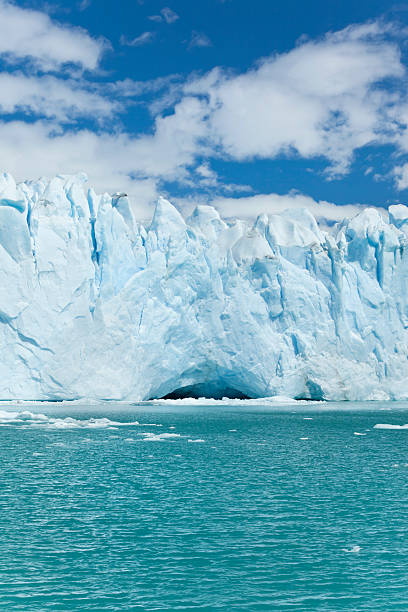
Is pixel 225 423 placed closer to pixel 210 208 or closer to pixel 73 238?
pixel 73 238

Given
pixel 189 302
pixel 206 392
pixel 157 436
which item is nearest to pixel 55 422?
pixel 157 436

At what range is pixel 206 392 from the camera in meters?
49.2

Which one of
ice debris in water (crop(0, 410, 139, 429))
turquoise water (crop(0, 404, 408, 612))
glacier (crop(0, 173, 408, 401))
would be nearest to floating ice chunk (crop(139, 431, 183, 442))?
turquoise water (crop(0, 404, 408, 612))

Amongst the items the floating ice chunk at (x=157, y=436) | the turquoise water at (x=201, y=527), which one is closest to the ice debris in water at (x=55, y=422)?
the floating ice chunk at (x=157, y=436)

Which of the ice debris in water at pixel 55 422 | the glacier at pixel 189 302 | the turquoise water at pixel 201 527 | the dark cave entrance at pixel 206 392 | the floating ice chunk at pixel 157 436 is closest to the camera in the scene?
the turquoise water at pixel 201 527

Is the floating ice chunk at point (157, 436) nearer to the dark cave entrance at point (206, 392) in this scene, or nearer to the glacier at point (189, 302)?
the glacier at point (189, 302)

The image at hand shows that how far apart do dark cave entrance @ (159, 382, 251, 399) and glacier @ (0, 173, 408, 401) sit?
0.79 ft

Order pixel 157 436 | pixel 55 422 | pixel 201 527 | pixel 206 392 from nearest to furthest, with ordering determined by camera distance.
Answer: pixel 201 527, pixel 157 436, pixel 55 422, pixel 206 392

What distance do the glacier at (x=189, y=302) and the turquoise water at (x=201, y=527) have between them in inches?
621

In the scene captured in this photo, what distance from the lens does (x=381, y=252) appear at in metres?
47.2

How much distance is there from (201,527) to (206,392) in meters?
38.8

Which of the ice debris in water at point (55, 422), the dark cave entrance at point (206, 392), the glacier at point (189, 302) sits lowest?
the ice debris in water at point (55, 422)

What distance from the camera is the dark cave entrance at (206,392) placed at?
48344 millimetres

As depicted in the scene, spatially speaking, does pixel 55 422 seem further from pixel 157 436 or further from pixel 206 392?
pixel 206 392
